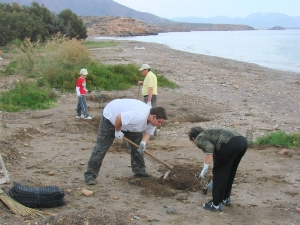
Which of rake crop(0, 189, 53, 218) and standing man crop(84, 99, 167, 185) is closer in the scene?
rake crop(0, 189, 53, 218)

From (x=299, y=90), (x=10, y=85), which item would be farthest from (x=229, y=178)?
(x=299, y=90)

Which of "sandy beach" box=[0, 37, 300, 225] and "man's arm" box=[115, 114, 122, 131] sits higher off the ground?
"man's arm" box=[115, 114, 122, 131]

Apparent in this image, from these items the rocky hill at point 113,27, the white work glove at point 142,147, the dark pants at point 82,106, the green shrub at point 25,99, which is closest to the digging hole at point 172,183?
the white work glove at point 142,147

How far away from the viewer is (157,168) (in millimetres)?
7008

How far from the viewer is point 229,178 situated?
5.13 metres

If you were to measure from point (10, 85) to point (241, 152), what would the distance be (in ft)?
38.7

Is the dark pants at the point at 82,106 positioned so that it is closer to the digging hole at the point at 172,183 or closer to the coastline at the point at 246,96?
the coastline at the point at 246,96

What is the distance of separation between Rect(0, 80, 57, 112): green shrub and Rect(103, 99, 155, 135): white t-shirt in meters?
6.49

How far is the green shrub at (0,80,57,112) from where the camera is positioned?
1157 centimetres

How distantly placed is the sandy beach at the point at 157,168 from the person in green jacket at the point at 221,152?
0.30 metres

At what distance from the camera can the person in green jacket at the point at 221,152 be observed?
15.9 ft

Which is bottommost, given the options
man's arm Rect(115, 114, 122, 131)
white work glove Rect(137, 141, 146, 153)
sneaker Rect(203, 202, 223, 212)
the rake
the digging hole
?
the digging hole

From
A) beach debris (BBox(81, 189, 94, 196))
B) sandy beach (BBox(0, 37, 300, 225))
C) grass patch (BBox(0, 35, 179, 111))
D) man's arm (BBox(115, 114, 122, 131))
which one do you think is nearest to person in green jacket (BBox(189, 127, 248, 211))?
sandy beach (BBox(0, 37, 300, 225))

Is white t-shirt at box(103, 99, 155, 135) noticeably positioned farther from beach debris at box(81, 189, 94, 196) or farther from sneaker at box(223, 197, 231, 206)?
sneaker at box(223, 197, 231, 206)
